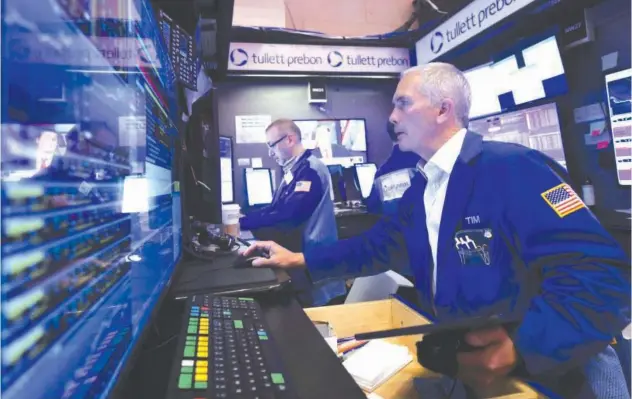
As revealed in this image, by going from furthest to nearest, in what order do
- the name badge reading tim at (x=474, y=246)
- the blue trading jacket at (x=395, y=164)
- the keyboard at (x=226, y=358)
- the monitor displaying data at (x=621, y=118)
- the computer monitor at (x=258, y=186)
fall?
1. the computer monitor at (x=258, y=186)
2. the blue trading jacket at (x=395, y=164)
3. the monitor displaying data at (x=621, y=118)
4. the name badge reading tim at (x=474, y=246)
5. the keyboard at (x=226, y=358)

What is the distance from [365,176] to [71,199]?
3.81m

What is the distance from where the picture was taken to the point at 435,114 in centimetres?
122

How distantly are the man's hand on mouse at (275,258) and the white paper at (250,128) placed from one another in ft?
8.94

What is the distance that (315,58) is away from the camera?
12.0 ft

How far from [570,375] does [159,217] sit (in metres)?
0.97

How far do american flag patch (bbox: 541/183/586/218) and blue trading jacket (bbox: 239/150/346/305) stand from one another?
1594mm

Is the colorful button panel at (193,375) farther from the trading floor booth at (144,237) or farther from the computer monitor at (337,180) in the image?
the computer monitor at (337,180)

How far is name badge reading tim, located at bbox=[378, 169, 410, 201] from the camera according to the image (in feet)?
7.69

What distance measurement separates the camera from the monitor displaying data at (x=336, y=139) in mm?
4031

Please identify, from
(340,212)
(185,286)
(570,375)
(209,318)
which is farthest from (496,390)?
(340,212)

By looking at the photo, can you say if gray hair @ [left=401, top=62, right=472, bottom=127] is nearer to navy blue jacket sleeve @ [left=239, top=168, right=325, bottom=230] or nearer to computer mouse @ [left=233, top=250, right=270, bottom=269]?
computer mouse @ [left=233, top=250, right=270, bottom=269]

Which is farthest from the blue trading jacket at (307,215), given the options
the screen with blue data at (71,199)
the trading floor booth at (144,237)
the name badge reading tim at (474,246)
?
the screen with blue data at (71,199)

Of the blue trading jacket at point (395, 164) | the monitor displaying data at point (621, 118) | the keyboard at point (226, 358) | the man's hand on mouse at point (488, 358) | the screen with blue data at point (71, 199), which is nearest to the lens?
the screen with blue data at point (71, 199)

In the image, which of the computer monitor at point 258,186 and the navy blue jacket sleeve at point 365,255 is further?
the computer monitor at point 258,186
